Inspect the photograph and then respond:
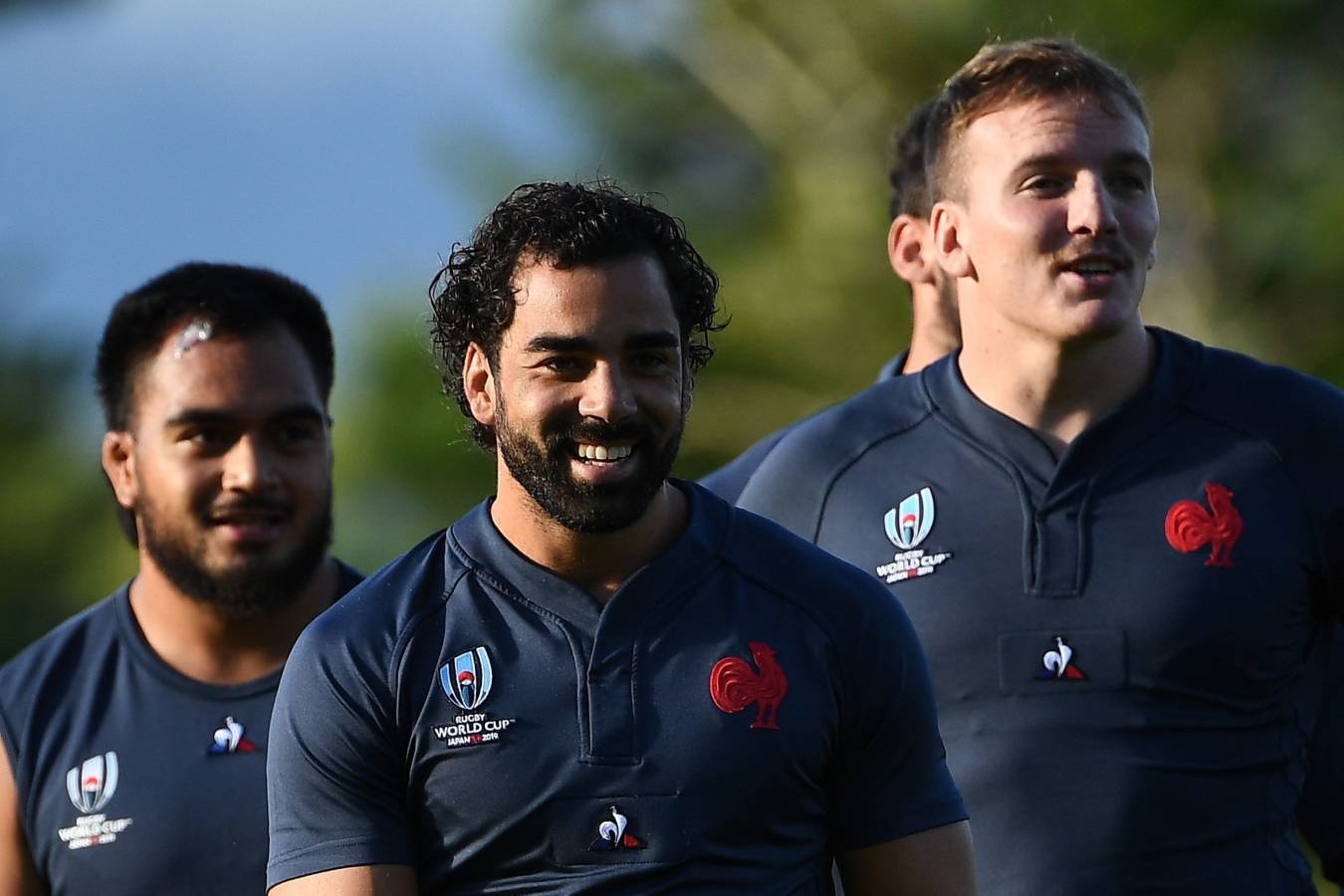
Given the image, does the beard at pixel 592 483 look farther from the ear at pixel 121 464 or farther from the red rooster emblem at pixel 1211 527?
the ear at pixel 121 464

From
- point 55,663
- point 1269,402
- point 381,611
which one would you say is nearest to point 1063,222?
point 1269,402

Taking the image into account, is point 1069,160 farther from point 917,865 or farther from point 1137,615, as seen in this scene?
point 917,865

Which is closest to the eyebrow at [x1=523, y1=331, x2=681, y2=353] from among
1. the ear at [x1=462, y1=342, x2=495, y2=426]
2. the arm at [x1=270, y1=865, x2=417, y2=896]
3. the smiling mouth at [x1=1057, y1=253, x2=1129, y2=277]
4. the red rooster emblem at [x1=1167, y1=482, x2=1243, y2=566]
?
the ear at [x1=462, y1=342, x2=495, y2=426]

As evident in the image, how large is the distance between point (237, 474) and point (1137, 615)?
233cm

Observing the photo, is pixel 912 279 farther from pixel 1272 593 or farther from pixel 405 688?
pixel 405 688

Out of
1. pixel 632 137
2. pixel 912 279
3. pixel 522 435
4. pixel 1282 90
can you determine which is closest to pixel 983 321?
pixel 912 279

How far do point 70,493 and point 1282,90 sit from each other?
61.1 feet

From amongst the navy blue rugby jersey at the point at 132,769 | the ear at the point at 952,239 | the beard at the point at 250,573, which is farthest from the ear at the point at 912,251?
the navy blue rugby jersey at the point at 132,769

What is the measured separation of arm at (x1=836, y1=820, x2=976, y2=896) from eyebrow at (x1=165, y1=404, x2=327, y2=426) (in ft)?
7.39

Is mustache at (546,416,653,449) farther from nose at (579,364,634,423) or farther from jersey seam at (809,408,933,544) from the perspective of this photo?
jersey seam at (809,408,933,544)

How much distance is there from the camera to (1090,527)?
5.42m

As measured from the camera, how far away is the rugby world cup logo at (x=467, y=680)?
174 inches

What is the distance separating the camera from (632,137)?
88.7ft

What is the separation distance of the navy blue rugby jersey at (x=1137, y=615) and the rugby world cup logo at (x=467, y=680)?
1.32m
